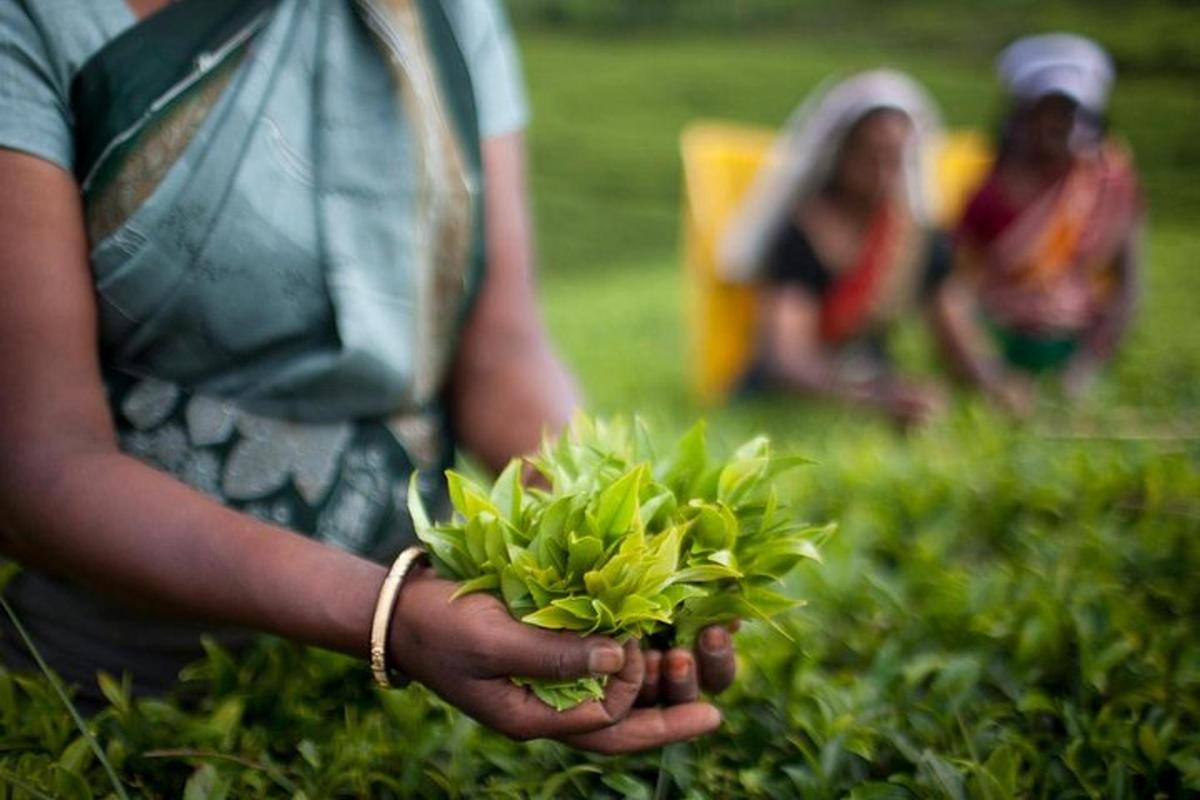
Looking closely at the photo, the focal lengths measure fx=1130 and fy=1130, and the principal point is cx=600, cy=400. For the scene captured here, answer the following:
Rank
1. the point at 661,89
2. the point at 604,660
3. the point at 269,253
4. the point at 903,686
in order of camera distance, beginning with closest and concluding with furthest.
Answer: the point at 604,660
the point at 269,253
the point at 903,686
the point at 661,89

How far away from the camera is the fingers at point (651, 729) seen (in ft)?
3.41

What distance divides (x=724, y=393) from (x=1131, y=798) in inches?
138

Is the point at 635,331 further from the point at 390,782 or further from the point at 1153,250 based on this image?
the point at 390,782

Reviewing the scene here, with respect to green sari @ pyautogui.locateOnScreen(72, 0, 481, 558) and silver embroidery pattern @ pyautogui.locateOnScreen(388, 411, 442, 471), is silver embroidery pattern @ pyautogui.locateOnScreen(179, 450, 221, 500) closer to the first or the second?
green sari @ pyautogui.locateOnScreen(72, 0, 481, 558)

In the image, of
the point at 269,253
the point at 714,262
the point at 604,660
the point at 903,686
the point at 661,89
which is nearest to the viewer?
the point at 604,660

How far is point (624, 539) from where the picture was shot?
98 centimetres

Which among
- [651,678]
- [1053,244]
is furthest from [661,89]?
[651,678]

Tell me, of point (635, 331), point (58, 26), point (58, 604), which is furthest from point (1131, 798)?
point (635, 331)

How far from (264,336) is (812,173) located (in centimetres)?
348

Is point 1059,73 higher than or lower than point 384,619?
higher

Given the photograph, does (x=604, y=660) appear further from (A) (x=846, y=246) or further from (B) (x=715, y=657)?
(A) (x=846, y=246)

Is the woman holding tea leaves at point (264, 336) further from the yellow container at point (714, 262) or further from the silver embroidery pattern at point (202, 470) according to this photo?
the yellow container at point (714, 262)

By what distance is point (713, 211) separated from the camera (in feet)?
15.8

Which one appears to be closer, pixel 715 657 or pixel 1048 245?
pixel 715 657
